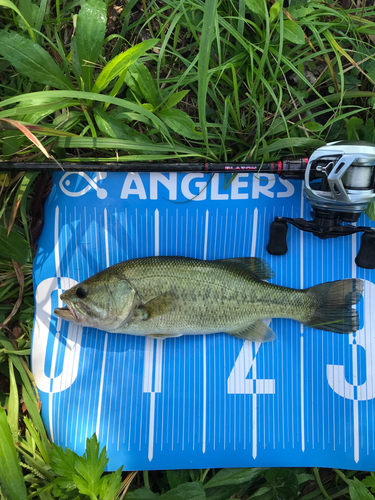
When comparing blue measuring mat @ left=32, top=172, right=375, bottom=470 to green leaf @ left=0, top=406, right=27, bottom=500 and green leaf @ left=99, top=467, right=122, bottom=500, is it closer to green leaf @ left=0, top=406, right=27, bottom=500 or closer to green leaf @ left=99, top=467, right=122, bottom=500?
green leaf @ left=0, top=406, right=27, bottom=500

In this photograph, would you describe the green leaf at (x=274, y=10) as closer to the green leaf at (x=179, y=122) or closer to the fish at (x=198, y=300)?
the green leaf at (x=179, y=122)

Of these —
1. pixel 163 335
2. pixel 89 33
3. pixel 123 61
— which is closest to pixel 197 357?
pixel 163 335

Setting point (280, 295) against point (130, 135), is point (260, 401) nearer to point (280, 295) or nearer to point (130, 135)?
point (280, 295)

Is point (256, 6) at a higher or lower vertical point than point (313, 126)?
higher

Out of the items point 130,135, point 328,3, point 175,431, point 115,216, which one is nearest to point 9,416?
point 175,431

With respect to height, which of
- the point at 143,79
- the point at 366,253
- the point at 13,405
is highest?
the point at 143,79

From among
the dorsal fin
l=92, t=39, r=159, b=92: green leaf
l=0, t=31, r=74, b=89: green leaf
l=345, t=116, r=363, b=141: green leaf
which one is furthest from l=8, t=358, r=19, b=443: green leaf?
l=345, t=116, r=363, b=141: green leaf

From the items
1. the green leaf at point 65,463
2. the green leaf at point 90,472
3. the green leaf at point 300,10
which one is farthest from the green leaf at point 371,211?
the green leaf at point 65,463

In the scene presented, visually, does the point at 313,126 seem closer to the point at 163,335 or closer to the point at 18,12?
the point at 163,335
